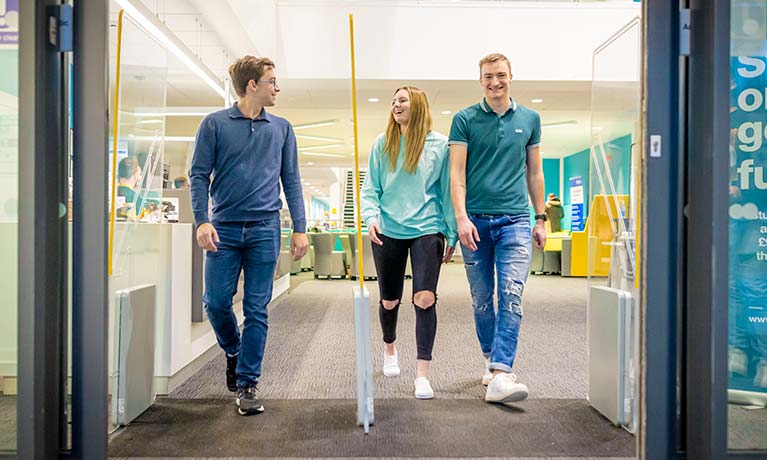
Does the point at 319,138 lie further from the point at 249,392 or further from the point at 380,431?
the point at 380,431

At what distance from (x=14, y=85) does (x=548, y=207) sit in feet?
35.7

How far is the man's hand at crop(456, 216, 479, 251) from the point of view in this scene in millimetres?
2635

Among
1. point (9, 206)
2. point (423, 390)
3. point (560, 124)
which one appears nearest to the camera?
point (9, 206)

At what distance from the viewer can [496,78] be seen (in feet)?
8.91

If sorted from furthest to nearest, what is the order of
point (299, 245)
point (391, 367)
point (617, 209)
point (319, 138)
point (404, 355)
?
point (319, 138), point (404, 355), point (391, 367), point (299, 245), point (617, 209)

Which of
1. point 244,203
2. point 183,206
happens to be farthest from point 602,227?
point 183,206

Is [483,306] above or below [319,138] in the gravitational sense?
below

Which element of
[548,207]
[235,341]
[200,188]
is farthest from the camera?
[548,207]

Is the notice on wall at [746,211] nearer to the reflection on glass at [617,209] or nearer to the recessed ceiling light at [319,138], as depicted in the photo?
the reflection on glass at [617,209]

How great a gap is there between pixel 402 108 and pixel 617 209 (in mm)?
1008

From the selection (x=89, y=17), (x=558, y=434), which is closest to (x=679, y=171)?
(x=558, y=434)

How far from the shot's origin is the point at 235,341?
2.80 m

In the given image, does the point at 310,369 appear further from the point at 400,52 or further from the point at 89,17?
the point at 400,52

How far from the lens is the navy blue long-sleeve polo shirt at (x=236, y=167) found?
2.58 meters
